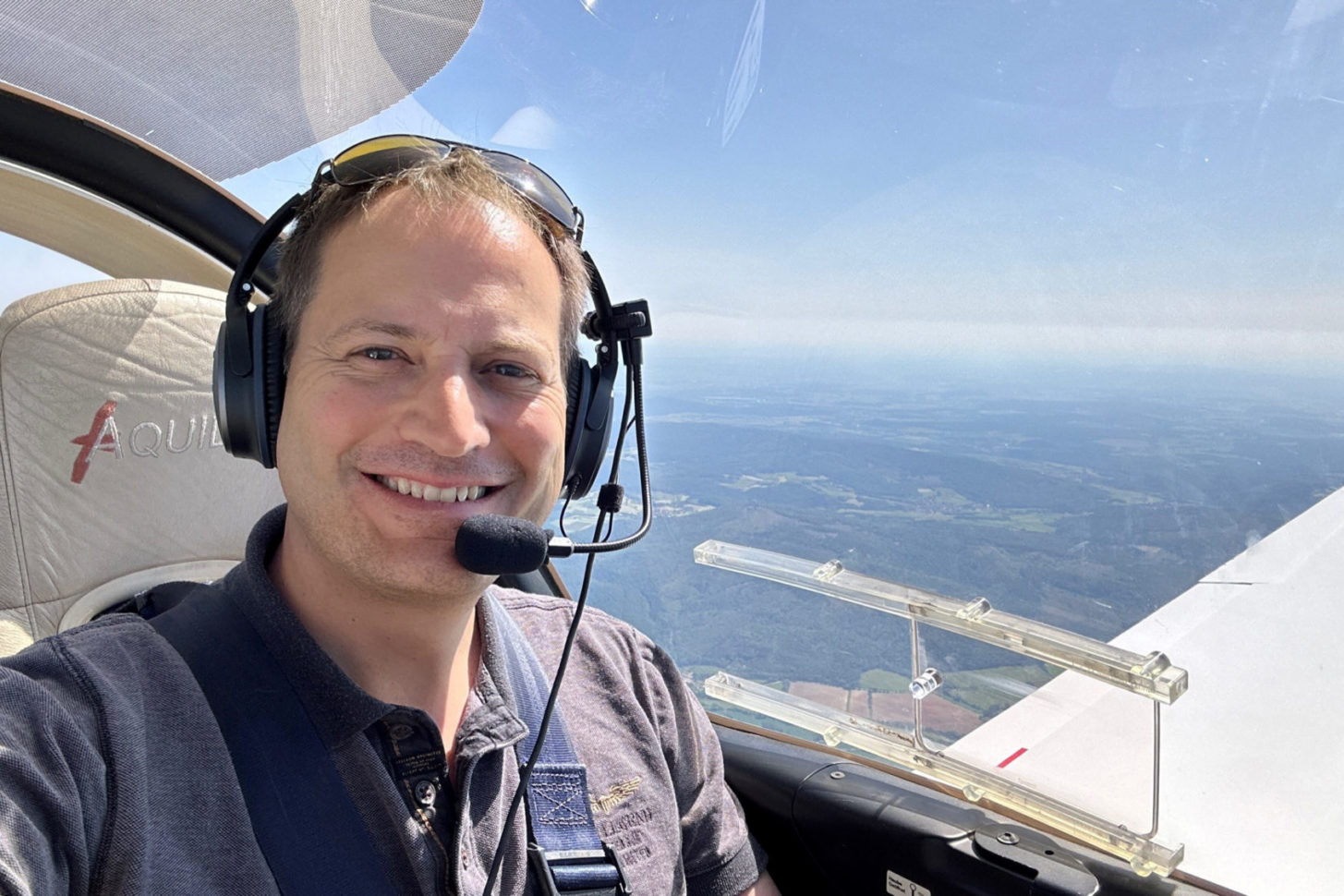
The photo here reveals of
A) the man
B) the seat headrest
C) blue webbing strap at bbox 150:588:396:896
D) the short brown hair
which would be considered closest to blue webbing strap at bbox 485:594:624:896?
the man

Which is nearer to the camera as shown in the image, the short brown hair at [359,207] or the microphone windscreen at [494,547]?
the microphone windscreen at [494,547]

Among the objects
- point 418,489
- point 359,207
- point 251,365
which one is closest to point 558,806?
point 418,489

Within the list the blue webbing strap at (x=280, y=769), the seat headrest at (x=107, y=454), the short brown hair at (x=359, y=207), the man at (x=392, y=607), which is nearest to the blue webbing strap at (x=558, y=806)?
the man at (x=392, y=607)

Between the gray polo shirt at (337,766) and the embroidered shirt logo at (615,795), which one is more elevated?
the gray polo shirt at (337,766)

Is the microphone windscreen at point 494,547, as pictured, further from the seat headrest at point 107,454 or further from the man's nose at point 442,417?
the seat headrest at point 107,454

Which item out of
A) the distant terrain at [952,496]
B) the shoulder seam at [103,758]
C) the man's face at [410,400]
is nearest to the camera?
the shoulder seam at [103,758]
